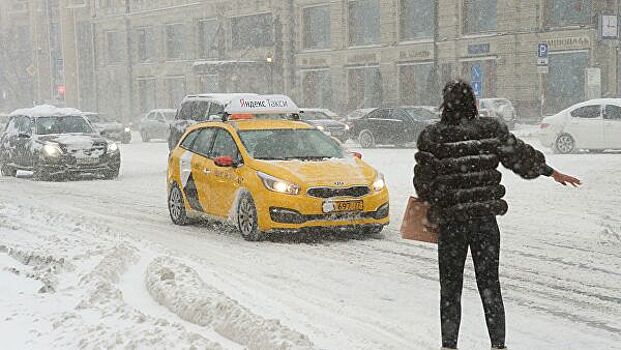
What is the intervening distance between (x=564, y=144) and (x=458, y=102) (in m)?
20.0

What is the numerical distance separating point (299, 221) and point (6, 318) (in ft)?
14.4

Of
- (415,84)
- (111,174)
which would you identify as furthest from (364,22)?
(111,174)

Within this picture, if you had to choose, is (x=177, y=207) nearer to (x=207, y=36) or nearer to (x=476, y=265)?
(x=476, y=265)

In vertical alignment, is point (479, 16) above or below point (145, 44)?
below

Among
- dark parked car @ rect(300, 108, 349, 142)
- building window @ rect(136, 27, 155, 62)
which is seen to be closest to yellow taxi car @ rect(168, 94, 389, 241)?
dark parked car @ rect(300, 108, 349, 142)

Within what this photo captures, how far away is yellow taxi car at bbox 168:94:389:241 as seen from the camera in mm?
10664

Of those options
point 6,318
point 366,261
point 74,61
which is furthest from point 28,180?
point 74,61

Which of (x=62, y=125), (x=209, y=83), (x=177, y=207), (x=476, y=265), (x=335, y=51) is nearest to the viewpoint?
(x=476, y=265)

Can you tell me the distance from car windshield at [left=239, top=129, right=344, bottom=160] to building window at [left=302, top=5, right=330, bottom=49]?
38362mm

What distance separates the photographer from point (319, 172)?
1091 cm

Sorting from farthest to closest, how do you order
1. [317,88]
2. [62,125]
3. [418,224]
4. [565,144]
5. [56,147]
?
[317,88] → [565,144] → [62,125] → [56,147] → [418,224]

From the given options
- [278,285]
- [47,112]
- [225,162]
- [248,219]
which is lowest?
[278,285]

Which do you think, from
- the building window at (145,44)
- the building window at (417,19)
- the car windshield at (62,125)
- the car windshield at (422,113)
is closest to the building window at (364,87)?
the building window at (417,19)

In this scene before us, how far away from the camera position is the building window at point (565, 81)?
125ft
